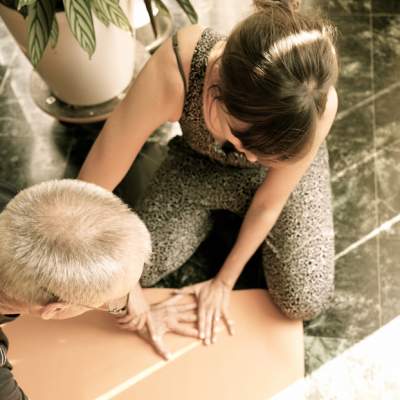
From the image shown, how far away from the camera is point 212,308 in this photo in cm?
157

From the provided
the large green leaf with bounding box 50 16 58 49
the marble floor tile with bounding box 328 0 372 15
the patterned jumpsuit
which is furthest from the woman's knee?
the marble floor tile with bounding box 328 0 372 15

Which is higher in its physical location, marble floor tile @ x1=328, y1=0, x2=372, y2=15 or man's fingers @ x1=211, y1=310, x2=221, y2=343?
marble floor tile @ x1=328, y1=0, x2=372, y2=15

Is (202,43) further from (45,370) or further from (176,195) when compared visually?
(45,370)

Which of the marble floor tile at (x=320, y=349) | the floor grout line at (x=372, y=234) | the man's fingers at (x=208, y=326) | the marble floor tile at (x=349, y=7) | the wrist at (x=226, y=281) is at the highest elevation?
the marble floor tile at (x=349, y=7)

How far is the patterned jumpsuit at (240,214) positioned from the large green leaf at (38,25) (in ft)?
1.26

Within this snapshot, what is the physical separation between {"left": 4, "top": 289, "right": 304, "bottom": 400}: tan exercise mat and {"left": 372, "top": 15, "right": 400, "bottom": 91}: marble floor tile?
2.87 ft

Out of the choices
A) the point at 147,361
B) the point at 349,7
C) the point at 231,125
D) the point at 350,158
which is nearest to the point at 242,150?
the point at 231,125

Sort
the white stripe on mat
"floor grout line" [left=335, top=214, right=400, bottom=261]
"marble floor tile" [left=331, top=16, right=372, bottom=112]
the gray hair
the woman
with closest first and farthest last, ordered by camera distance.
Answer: the gray hair < the woman < the white stripe on mat < "floor grout line" [left=335, top=214, right=400, bottom=261] < "marble floor tile" [left=331, top=16, right=372, bottom=112]

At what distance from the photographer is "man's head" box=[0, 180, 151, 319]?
94cm

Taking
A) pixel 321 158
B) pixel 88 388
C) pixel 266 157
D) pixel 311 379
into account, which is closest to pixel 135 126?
pixel 266 157

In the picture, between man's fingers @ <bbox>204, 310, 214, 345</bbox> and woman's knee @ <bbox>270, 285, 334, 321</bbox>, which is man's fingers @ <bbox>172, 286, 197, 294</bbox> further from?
woman's knee @ <bbox>270, 285, 334, 321</bbox>

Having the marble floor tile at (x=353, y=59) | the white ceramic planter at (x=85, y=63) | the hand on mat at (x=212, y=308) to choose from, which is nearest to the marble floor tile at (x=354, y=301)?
the hand on mat at (x=212, y=308)

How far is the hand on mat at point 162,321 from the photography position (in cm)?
154

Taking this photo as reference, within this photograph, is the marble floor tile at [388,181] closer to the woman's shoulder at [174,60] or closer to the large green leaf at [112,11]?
the woman's shoulder at [174,60]
